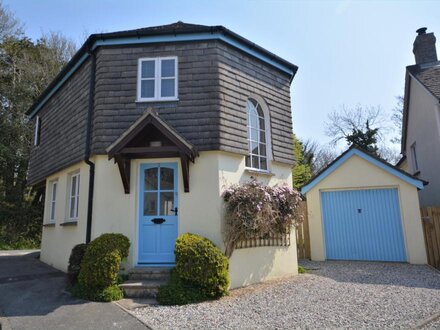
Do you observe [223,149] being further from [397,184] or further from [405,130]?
[405,130]

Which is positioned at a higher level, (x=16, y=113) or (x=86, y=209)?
(x=16, y=113)

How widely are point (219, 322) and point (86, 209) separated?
490 cm

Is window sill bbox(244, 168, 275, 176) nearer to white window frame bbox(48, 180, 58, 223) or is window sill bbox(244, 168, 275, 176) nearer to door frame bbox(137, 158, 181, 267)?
door frame bbox(137, 158, 181, 267)

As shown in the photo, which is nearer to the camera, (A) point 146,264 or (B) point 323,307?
(B) point 323,307

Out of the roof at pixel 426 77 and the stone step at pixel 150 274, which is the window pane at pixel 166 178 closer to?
the stone step at pixel 150 274

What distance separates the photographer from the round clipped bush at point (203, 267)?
632 centimetres

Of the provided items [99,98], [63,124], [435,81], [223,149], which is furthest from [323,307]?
[435,81]

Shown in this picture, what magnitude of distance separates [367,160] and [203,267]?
7538 mm

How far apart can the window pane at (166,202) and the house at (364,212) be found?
5.69 m

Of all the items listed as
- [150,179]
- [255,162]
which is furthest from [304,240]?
[150,179]

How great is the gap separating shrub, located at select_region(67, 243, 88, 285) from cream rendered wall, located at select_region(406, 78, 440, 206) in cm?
1253

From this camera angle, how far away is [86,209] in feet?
27.2

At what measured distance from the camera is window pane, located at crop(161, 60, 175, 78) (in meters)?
8.49

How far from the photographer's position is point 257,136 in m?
9.25
